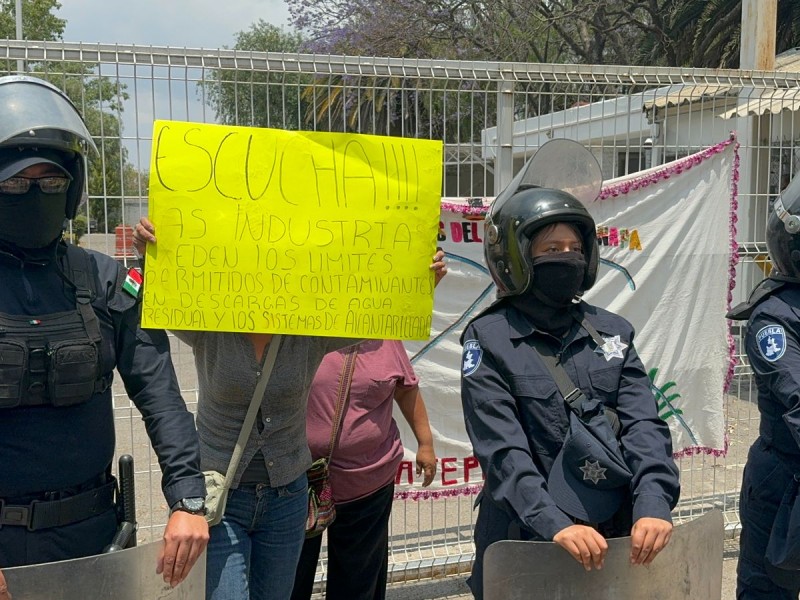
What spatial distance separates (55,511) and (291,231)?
3.29 feet

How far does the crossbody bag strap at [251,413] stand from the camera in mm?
2379

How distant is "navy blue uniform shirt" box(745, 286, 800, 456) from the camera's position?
267 cm

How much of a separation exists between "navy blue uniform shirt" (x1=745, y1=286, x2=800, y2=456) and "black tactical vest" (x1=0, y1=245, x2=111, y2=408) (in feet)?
6.97

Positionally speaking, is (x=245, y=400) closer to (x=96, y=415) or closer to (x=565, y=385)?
(x=96, y=415)

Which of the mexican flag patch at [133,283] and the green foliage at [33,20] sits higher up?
the green foliage at [33,20]

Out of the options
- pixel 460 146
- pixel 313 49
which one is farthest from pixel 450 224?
pixel 313 49

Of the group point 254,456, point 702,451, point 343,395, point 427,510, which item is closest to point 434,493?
point 427,510

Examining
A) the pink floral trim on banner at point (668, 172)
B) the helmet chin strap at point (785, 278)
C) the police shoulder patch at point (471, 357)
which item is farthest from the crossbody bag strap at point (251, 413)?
the pink floral trim on banner at point (668, 172)

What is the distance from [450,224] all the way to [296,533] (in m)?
2.00

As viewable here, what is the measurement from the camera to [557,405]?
2.29m

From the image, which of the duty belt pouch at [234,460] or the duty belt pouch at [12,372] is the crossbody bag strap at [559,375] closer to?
the duty belt pouch at [234,460]

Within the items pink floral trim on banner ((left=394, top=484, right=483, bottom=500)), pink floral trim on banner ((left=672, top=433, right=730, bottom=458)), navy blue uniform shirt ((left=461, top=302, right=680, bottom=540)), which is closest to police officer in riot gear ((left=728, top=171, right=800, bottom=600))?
navy blue uniform shirt ((left=461, top=302, right=680, bottom=540))

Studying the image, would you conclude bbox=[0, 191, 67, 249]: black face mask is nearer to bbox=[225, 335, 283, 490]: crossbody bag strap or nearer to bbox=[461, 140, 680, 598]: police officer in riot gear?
bbox=[225, 335, 283, 490]: crossbody bag strap

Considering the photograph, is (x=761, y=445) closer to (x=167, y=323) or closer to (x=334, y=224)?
(x=334, y=224)
